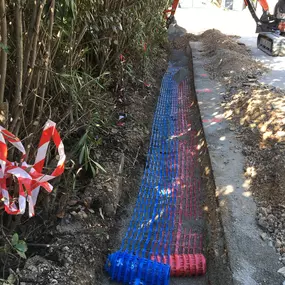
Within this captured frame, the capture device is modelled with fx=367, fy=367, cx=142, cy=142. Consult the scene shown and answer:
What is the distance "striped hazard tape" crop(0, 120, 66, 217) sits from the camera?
1.85 m

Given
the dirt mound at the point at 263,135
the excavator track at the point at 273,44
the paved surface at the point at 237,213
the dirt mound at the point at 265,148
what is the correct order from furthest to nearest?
the excavator track at the point at 273,44, the dirt mound at the point at 263,135, the dirt mound at the point at 265,148, the paved surface at the point at 237,213

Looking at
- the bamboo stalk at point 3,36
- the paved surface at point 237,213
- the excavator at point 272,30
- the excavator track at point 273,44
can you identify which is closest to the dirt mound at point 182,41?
the excavator at point 272,30

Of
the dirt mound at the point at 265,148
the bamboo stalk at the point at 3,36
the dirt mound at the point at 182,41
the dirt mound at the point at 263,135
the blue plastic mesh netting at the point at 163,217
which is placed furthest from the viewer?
the dirt mound at the point at 182,41

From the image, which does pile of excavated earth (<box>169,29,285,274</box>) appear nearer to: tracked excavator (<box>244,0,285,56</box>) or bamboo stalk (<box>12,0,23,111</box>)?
tracked excavator (<box>244,0,285,56</box>)

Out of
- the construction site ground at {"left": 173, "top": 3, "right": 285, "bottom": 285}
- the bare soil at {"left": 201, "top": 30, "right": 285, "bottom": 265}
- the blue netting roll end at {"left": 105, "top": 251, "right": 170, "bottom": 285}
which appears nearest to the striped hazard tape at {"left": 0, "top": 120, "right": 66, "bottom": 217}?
the blue netting roll end at {"left": 105, "top": 251, "right": 170, "bottom": 285}

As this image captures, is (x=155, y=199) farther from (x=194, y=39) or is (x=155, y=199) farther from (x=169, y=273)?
(x=194, y=39)

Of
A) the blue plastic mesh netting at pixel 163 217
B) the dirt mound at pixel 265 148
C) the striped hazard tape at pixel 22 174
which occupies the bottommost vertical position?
the blue plastic mesh netting at pixel 163 217

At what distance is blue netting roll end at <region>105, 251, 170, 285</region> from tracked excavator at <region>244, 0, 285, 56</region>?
6162 mm

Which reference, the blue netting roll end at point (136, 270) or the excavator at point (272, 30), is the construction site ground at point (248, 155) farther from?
the blue netting roll end at point (136, 270)

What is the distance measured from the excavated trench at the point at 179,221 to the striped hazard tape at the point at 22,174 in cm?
→ 87

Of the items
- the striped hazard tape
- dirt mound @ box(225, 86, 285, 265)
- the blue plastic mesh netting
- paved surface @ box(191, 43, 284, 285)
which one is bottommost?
the blue plastic mesh netting

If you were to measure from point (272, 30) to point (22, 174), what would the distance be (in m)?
7.45

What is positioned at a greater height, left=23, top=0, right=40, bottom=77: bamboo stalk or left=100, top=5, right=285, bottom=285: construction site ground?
left=23, top=0, right=40, bottom=77: bamboo stalk

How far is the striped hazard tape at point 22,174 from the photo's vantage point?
185cm
